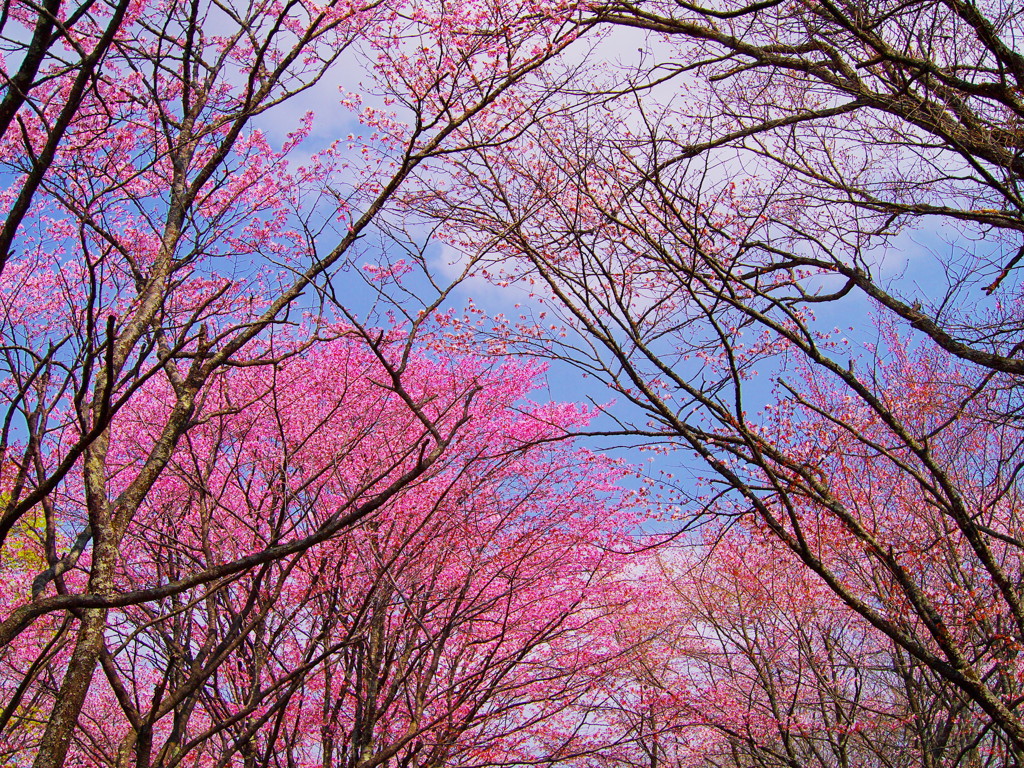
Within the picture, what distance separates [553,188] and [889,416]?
3.05 metres

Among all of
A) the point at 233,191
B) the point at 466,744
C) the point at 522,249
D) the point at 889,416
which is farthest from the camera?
the point at 466,744

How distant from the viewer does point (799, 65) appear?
625 cm

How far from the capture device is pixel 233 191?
6.62 meters

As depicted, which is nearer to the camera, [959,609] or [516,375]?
[959,609]

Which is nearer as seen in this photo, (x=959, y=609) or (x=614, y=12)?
(x=614, y=12)

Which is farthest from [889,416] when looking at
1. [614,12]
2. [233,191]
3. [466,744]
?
[233,191]

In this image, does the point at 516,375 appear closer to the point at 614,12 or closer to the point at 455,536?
the point at 455,536

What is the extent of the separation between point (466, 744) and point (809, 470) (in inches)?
180

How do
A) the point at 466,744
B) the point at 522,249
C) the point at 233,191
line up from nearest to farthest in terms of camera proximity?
the point at 522,249
the point at 233,191
the point at 466,744

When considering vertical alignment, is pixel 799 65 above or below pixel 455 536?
above

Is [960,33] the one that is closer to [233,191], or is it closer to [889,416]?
[889,416]

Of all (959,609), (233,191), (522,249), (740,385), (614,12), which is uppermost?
(614,12)

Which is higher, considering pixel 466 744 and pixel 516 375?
pixel 516 375

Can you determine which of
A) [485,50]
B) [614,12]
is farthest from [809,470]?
[614,12]
